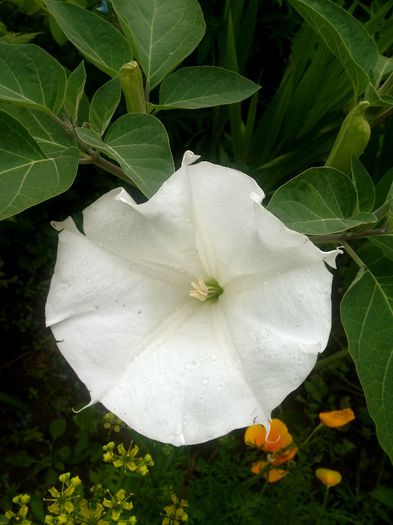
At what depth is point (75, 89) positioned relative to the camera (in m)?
0.72

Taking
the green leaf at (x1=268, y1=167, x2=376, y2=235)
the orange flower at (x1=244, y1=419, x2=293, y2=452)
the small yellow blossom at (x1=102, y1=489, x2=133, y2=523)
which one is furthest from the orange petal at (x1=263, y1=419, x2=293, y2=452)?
Result: the green leaf at (x1=268, y1=167, x2=376, y2=235)

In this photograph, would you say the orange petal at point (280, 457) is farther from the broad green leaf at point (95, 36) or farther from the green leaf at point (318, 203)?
the broad green leaf at point (95, 36)

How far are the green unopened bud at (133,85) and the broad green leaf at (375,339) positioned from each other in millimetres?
314

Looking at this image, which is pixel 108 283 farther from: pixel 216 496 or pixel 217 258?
pixel 216 496

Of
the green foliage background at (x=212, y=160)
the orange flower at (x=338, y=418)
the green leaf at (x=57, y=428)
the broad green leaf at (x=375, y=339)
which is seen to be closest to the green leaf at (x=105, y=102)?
the green foliage background at (x=212, y=160)

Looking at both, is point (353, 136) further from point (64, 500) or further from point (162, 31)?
point (64, 500)

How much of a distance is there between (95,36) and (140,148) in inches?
6.1

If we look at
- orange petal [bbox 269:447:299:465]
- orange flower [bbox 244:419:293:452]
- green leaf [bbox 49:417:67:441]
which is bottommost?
green leaf [bbox 49:417:67:441]

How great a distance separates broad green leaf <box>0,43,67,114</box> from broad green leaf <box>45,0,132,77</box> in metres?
0.04

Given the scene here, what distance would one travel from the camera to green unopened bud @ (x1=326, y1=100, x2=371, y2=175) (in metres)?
0.71

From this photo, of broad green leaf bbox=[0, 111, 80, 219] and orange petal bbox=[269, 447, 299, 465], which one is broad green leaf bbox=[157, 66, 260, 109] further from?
orange petal bbox=[269, 447, 299, 465]

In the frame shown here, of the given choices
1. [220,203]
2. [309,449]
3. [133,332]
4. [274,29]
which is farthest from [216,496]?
[274,29]

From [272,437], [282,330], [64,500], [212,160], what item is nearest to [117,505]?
[64,500]

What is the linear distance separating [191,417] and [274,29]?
128cm
